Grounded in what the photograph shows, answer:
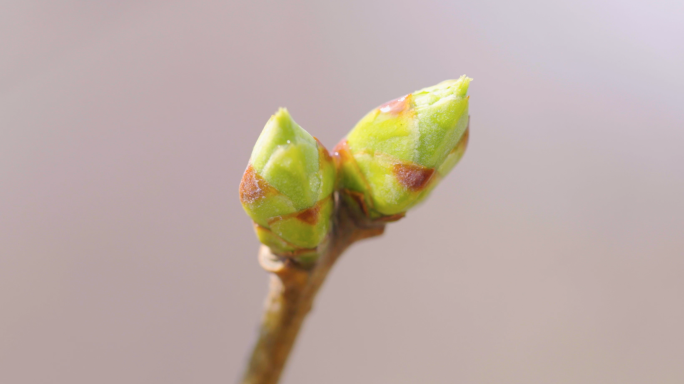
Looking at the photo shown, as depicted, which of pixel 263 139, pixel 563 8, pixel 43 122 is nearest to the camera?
pixel 263 139

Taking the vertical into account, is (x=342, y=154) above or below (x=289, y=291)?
above

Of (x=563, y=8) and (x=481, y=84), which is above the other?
(x=563, y=8)

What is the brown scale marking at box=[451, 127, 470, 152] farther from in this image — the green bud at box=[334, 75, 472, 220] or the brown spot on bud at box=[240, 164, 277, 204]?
the brown spot on bud at box=[240, 164, 277, 204]

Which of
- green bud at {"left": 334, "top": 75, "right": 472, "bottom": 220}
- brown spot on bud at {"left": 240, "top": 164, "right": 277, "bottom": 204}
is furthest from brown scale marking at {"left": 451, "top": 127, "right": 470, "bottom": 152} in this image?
brown spot on bud at {"left": 240, "top": 164, "right": 277, "bottom": 204}

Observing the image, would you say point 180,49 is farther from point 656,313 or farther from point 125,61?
point 656,313

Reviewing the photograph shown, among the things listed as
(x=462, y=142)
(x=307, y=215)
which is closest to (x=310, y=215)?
(x=307, y=215)

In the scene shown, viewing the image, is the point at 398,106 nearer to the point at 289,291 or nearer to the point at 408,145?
the point at 408,145

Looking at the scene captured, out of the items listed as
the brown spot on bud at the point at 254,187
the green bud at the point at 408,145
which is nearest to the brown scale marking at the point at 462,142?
the green bud at the point at 408,145

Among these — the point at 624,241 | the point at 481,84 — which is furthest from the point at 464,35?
the point at 624,241
